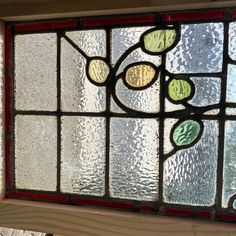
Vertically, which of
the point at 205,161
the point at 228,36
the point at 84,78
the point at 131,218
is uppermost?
the point at 228,36

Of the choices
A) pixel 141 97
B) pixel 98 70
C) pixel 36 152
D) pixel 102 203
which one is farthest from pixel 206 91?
pixel 36 152

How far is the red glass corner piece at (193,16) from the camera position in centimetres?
87

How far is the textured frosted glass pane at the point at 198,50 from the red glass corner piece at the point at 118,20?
0.09m

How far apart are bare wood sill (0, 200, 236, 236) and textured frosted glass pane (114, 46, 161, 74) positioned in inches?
15.8

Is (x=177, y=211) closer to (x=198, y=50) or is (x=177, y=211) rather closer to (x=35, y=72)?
(x=198, y=50)

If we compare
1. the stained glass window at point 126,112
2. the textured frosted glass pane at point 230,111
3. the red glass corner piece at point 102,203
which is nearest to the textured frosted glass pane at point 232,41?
the stained glass window at point 126,112

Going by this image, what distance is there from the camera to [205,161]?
897mm

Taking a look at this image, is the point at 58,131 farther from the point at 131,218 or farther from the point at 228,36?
the point at 228,36

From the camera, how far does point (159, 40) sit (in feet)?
3.04

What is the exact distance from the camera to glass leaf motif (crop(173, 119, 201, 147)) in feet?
2.95

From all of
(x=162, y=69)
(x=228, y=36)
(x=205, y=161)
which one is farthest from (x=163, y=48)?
(x=205, y=161)

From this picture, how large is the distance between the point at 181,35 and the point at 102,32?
222 millimetres

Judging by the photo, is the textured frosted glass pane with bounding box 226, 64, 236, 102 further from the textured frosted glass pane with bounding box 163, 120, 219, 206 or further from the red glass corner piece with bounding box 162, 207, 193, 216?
the red glass corner piece with bounding box 162, 207, 193, 216

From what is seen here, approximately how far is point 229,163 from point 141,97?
0.94ft
